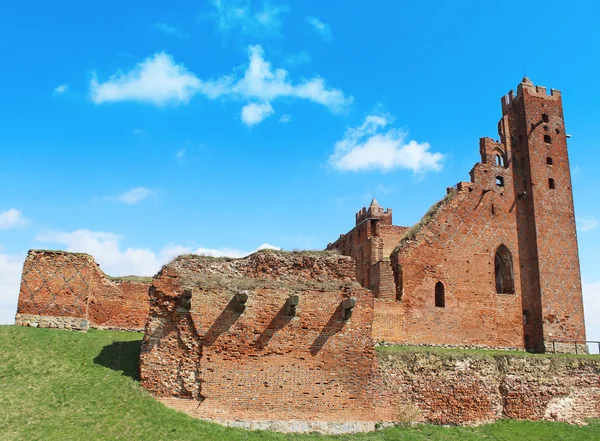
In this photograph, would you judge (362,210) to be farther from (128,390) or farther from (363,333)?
(128,390)

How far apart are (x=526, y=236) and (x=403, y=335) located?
8171 mm

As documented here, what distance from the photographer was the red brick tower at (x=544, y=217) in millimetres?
24094

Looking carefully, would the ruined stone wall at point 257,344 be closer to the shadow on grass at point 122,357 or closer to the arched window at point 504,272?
the shadow on grass at point 122,357

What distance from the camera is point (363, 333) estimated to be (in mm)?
15062

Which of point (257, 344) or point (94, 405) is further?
point (257, 344)

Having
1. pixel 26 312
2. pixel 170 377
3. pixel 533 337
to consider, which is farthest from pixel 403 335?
pixel 26 312

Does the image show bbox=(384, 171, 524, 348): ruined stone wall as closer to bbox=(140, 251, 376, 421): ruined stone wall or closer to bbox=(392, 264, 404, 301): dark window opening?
bbox=(392, 264, 404, 301): dark window opening

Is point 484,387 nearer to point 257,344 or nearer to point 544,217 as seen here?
point 257,344

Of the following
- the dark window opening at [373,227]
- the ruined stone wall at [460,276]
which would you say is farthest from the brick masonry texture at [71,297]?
the dark window opening at [373,227]

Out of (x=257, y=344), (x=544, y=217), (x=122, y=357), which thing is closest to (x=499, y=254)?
(x=544, y=217)

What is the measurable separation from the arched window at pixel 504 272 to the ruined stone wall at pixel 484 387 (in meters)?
5.88

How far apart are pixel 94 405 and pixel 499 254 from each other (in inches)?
745

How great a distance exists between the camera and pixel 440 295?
75.8 feet

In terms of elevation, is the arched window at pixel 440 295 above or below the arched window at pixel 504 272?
below
